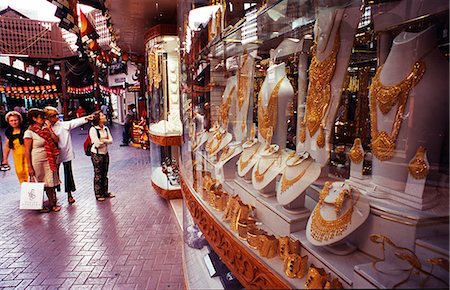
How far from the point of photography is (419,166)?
0.85 metres

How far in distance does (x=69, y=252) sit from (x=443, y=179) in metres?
3.21

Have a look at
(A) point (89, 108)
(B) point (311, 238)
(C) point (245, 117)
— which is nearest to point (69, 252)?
(C) point (245, 117)

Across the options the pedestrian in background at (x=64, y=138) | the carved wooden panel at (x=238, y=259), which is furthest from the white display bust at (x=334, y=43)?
the pedestrian in background at (x=64, y=138)

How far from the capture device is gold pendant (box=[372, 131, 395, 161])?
920 mm

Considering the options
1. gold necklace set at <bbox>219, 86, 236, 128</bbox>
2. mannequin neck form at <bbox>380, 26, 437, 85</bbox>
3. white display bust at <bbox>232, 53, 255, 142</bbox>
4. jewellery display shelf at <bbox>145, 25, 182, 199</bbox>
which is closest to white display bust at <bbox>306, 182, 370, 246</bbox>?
mannequin neck form at <bbox>380, 26, 437, 85</bbox>

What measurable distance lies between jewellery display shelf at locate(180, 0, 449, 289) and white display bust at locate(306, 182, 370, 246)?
11mm

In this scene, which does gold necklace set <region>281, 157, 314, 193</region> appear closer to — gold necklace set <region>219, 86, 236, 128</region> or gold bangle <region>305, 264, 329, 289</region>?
gold bangle <region>305, 264, 329, 289</region>

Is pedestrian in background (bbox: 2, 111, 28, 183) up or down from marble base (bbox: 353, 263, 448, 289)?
down

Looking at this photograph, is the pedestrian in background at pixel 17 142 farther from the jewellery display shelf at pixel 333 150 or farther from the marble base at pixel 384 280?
the marble base at pixel 384 280

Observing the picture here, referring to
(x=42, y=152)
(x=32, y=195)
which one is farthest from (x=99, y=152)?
(x=32, y=195)

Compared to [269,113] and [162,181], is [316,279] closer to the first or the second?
[269,113]

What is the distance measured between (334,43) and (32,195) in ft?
13.9

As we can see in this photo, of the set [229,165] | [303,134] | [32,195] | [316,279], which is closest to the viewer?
[316,279]

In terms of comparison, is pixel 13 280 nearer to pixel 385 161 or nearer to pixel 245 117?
pixel 245 117
